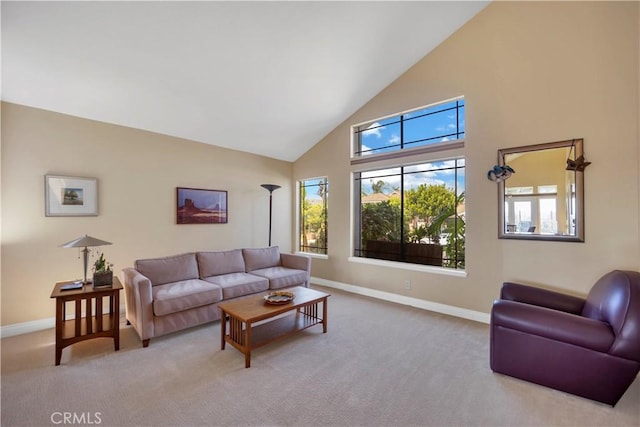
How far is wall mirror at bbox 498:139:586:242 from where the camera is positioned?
2834 millimetres

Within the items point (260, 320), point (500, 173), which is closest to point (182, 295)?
point (260, 320)

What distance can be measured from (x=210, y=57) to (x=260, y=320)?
276 centimetres

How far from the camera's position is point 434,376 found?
7.37ft

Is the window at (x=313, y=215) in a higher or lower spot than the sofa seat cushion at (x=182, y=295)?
higher

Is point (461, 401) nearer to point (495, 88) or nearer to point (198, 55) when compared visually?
point (495, 88)

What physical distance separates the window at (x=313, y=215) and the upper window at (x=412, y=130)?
107 centimetres

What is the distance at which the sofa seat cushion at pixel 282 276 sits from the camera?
3.88 metres

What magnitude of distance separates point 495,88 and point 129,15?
3875mm

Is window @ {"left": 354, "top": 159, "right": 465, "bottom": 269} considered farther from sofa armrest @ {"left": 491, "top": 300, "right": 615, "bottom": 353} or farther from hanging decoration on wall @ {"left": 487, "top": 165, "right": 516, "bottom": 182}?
sofa armrest @ {"left": 491, "top": 300, "right": 615, "bottom": 353}

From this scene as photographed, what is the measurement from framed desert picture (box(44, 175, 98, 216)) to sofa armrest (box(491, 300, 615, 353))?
4.53 metres

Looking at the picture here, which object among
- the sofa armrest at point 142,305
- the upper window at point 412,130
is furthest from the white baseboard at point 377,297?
the upper window at point 412,130

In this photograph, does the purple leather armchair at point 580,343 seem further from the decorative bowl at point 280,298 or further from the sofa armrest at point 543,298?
the decorative bowl at point 280,298

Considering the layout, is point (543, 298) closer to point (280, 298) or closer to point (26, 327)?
point (280, 298)

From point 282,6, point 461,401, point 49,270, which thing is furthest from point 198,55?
point 461,401
